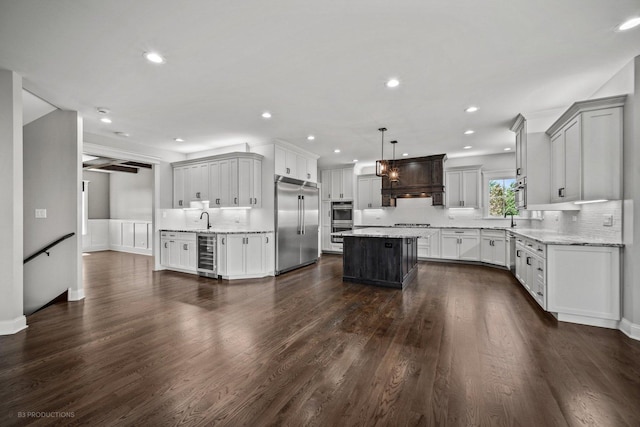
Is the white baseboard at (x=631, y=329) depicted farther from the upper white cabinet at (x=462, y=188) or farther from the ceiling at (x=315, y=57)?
the upper white cabinet at (x=462, y=188)

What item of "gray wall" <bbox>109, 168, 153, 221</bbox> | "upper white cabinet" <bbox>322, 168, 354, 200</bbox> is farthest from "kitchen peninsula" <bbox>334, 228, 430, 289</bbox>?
"gray wall" <bbox>109, 168, 153, 221</bbox>

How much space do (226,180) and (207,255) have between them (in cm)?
158

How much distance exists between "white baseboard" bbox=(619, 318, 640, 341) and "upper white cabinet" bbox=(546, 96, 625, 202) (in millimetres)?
1274

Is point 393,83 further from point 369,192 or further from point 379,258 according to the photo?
point 369,192

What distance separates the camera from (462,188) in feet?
22.7

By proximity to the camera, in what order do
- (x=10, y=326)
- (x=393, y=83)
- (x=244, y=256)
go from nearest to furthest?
(x=10, y=326), (x=393, y=83), (x=244, y=256)

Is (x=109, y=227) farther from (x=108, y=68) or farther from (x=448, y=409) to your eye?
(x=448, y=409)

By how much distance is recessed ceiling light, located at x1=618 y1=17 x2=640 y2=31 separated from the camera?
7.20 ft

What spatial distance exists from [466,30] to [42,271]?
5873 millimetres

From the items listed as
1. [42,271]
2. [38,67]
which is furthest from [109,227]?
[38,67]

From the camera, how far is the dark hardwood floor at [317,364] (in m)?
1.65

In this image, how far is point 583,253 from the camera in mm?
2943

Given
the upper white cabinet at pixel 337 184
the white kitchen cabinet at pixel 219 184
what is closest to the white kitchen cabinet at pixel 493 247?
the upper white cabinet at pixel 337 184

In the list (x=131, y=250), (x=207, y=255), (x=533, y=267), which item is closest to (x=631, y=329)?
(x=533, y=267)
